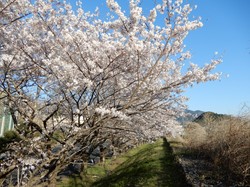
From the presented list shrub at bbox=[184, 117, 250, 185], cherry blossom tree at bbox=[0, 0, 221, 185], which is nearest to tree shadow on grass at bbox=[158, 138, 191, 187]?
shrub at bbox=[184, 117, 250, 185]

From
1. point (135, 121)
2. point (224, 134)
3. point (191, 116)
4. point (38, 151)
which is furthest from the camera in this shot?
point (191, 116)

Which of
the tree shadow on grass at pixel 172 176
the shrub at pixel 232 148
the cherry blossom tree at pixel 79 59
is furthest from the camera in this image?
the tree shadow on grass at pixel 172 176

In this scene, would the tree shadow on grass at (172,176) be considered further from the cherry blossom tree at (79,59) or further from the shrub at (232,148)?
the cherry blossom tree at (79,59)

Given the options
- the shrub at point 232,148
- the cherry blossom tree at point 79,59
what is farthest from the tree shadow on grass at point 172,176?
the cherry blossom tree at point 79,59

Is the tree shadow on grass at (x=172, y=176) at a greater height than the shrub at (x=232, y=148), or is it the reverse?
the shrub at (x=232, y=148)

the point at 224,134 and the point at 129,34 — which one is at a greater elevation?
the point at 129,34

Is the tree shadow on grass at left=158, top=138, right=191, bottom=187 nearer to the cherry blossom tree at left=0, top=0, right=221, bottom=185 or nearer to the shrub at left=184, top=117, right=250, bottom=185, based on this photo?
the shrub at left=184, top=117, right=250, bottom=185

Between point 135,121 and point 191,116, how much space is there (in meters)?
3.82

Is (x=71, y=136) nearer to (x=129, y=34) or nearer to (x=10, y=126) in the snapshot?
(x=129, y=34)

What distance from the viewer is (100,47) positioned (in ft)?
23.1

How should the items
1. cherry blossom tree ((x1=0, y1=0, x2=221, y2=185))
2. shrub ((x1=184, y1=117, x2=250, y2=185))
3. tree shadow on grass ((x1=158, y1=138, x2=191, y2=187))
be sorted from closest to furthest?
cherry blossom tree ((x1=0, y1=0, x2=221, y2=185)), shrub ((x1=184, y1=117, x2=250, y2=185)), tree shadow on grass ((x1=158, y1=138, x2=191, y2=187))

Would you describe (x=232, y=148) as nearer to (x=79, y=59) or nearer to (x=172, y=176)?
(x=172, y=176)

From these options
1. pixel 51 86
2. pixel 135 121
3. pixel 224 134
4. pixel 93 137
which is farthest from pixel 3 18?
pixel 224 134

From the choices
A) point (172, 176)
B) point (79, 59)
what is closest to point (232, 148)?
point (172, 176)
